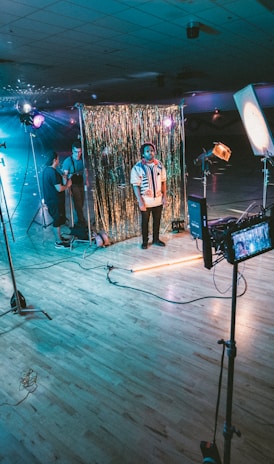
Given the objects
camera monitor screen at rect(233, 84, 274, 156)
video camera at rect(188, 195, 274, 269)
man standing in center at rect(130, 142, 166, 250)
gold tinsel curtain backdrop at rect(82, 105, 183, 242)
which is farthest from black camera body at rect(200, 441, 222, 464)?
gold tinsel curtain backdrop at rect(82, 105, 183, 242)

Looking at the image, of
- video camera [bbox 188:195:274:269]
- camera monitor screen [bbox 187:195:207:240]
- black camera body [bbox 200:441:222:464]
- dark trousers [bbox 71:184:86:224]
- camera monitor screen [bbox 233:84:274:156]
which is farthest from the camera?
dark trousers [bbox 71:184:86:224]

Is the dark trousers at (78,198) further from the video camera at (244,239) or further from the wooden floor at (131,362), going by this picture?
the video camera at (244,239)

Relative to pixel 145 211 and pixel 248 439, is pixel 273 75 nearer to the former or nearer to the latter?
pixel 145 211

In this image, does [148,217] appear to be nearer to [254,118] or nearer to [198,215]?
[254,118]

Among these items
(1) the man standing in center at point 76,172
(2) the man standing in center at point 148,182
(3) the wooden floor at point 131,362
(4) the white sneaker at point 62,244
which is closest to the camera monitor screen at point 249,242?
(3) the wooden floor at point 131,362

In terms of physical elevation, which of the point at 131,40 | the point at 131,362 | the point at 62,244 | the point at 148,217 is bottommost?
the point at 131,362

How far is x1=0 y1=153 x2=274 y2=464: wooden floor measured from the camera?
2064 mm

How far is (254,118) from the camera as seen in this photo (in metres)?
2.41

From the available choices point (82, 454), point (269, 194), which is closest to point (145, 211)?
point (82, 454)

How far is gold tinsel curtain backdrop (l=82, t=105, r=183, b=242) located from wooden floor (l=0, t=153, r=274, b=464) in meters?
1.02

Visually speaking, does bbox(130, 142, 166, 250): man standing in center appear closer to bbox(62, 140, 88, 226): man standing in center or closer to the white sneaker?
bbox(62, 140, 88, 226): man standing in center

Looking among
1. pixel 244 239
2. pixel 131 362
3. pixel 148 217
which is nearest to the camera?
pixel 244 239

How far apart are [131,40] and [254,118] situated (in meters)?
5.72

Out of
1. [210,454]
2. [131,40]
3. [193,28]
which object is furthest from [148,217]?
[131,40]
